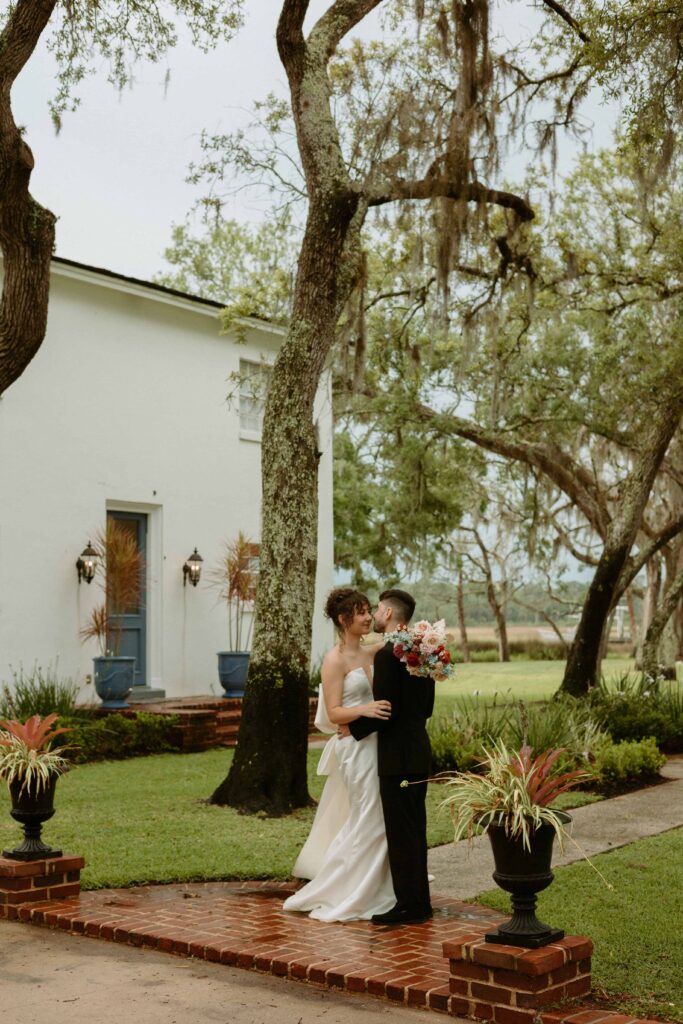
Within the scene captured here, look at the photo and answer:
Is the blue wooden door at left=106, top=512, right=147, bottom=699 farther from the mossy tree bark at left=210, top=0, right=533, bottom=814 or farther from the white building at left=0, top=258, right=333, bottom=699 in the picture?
the mossy tree bark at left=210, top=0, right=533, bottom=814

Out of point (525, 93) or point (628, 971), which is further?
point (525, 93)

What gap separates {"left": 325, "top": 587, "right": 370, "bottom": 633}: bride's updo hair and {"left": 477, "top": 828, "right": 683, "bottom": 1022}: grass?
1.85m

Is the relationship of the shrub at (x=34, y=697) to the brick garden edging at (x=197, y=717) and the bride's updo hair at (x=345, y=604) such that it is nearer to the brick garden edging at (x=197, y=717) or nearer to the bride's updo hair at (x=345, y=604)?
the brick garden edging at (x=197, y=717)

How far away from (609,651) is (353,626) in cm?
4848

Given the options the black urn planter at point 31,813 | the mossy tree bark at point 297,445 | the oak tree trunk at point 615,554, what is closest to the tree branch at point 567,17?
the mossy tree bark at point 297,445

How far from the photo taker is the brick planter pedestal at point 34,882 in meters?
6.79

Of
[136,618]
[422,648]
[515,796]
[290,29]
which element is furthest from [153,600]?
[515,796]

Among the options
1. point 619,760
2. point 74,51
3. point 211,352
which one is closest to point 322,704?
point 619,760

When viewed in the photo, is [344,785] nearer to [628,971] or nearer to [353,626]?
[353,626]

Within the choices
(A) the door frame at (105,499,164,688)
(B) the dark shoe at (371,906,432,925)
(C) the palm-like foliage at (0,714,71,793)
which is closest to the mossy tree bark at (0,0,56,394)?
(C) the palm-like foliage at (0,714,71,793)

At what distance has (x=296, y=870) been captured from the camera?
23.3 feet

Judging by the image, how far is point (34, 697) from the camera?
13.8 m

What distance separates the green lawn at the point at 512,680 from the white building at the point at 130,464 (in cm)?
730

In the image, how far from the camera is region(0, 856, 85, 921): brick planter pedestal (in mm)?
6785
